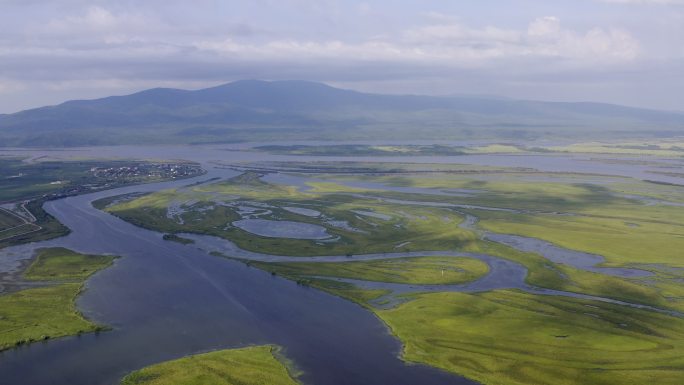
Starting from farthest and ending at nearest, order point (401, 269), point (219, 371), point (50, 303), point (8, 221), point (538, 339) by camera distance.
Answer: point (8, 221) < point (401, 269) < point (50, 303) < point (538, 339) < point (219, 371)

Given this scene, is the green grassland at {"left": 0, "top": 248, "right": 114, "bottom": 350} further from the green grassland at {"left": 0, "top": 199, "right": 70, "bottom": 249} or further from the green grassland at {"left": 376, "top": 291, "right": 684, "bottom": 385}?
the green grassland at {"left": 376, "top": 291, "right": 684, "bottom": 385}

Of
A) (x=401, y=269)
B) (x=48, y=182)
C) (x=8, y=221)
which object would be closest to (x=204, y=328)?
(x=401, y=269)

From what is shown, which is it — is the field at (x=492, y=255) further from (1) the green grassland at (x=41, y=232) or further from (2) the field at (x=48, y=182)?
(2) the field at (x=48, y=182)

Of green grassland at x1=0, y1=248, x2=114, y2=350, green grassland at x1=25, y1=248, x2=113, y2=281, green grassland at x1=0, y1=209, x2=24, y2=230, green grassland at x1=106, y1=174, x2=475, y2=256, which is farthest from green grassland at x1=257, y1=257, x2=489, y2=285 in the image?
green grassland at x1=0, y1=209, x2=24, y2=230

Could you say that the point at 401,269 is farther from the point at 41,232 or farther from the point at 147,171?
the point at 147,171

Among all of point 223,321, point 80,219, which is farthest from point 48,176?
point 223,321

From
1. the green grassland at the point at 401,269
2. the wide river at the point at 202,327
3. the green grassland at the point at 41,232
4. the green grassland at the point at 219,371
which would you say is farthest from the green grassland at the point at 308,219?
the green grassland at the point at 219,371
